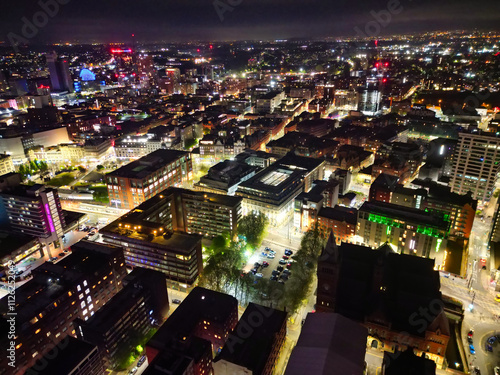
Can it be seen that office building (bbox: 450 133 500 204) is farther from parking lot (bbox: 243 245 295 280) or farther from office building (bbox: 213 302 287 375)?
office building (bbox: 213 302 287 375)

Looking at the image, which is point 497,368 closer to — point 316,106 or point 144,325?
point 144,325

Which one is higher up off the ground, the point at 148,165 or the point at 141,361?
the point at 148,165

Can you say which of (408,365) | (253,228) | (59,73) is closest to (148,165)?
(253,228)

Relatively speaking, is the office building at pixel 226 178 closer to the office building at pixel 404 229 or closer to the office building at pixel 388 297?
the office building at pixel 404 229

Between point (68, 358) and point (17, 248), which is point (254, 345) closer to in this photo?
point (68, 358)

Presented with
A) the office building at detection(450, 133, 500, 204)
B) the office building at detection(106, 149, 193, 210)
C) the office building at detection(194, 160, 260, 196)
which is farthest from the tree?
the office building at detection(450, 133, 500, 204)
